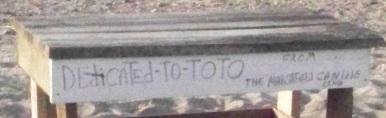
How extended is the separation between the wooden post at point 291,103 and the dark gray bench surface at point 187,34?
12.5 inches

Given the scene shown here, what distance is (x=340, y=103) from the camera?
2.96 metres

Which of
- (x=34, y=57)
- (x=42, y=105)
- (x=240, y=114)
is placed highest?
(x=34, y=57)

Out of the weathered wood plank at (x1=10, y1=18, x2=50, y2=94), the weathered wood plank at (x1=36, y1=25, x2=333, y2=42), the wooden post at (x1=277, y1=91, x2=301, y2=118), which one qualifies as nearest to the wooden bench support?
the weathered wood plank at (x1=10, y1=18, x2=50, y2=94)

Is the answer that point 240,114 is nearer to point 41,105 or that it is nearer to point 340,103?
point 340,103

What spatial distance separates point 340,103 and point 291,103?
0.49m

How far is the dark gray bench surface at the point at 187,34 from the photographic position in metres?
2.57

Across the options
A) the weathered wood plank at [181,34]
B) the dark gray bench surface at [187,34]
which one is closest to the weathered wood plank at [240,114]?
the dark gray bench surface at [187,34]

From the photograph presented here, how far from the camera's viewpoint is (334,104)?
2.99 meters

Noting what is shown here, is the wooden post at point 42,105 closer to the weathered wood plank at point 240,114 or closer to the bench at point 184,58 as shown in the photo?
the bench at point 184,58

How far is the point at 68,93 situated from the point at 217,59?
428mm

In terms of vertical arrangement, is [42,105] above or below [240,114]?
above

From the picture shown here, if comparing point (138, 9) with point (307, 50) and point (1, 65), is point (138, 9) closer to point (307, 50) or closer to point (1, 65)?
point (1, 65)

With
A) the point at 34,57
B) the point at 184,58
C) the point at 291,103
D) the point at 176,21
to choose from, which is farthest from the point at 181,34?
the point at 291,103

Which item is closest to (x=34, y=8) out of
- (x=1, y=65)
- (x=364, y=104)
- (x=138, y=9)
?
(x=138, y=9)
